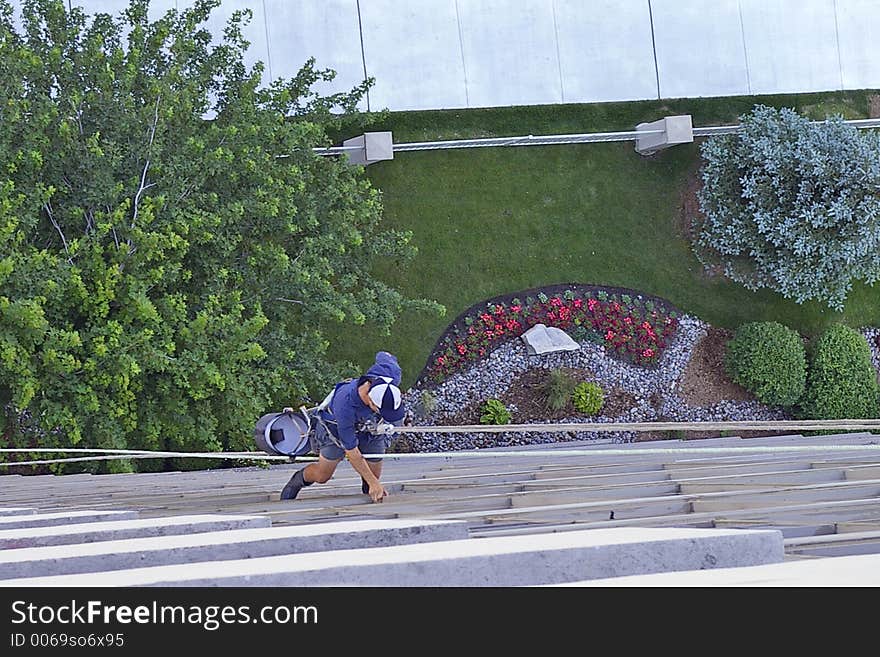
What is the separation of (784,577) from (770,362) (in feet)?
40.0

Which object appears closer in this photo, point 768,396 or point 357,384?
point 357,384

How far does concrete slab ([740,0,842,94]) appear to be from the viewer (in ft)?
46.8

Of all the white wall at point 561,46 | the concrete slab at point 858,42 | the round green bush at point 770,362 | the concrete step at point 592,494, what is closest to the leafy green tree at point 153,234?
the white wall at point 561,46

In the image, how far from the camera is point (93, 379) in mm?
8727

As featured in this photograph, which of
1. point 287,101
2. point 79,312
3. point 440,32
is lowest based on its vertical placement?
point 79,312

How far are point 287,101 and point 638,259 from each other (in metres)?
6.03

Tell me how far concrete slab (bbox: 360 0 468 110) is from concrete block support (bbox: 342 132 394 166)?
824 millimetres

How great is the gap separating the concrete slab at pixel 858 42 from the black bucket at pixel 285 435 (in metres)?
11.4

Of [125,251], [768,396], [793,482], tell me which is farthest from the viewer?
[768,396]

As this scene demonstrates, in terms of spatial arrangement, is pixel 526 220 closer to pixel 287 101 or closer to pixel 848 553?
pixel 287 101

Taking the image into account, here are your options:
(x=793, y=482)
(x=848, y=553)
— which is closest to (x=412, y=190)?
(x=793, y=482)

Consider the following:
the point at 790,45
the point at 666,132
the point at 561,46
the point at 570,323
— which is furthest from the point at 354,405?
the point at 790,45

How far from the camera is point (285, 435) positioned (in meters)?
6.71

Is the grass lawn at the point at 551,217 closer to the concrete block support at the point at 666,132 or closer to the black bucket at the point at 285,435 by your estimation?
the concrete block support at the point at 666,132
